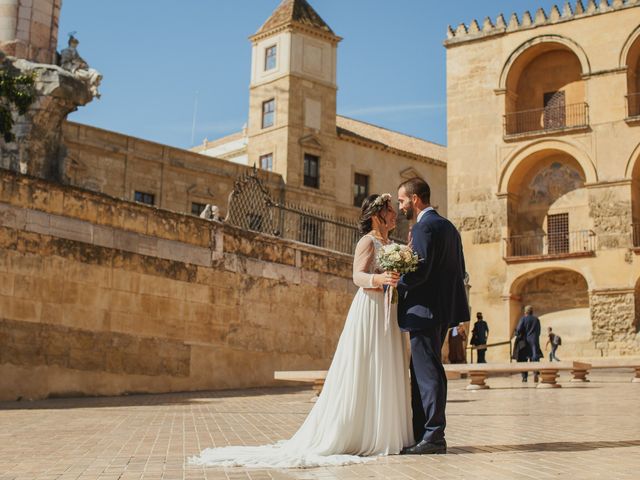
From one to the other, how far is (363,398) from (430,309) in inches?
32.5

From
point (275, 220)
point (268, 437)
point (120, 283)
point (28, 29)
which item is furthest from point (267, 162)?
point (268, 437)

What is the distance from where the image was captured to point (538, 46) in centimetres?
3653

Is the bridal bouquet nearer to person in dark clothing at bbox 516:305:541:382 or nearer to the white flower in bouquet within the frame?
the white flower in bouquet

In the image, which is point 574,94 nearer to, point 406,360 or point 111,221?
point 111,221

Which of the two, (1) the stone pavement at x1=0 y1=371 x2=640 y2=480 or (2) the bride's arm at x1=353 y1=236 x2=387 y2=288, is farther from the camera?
(2) the bride's arm at x1=353 y1=236 x2=387 y2=288

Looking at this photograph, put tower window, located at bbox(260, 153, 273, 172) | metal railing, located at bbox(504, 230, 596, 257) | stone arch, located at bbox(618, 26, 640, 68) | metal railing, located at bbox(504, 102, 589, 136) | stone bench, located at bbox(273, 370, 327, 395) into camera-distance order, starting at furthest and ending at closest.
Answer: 1. tower window, located at bbox(260, 153, 273, 172)
2. metal railing, located at bbox(504, 102, 589, 136)
3. metal railing, located at bbox(504, 230, 596, 257)
4. stone arch, located at bbox(618, 26, 640, 68)
5. stone bench, located at bbox(273, 370, 327, 395)

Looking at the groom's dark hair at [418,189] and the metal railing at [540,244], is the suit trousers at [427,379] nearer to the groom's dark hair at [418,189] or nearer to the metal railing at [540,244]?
the groom's dark hair at [418,189]

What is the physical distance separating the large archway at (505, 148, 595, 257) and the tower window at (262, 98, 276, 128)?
50.7 feet

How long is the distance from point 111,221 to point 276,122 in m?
31.5

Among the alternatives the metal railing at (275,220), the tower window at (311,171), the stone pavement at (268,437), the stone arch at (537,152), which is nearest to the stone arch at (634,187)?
the stone arch at (537,152)

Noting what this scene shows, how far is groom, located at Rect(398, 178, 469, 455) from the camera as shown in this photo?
6309mm

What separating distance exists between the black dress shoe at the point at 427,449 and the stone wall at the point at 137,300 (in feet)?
29.4

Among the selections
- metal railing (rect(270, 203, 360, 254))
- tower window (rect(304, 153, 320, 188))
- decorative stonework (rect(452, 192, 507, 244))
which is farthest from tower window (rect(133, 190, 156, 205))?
metal railing (rect(270, 203, 360, 254))

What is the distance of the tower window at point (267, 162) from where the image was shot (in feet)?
152
